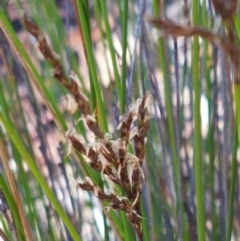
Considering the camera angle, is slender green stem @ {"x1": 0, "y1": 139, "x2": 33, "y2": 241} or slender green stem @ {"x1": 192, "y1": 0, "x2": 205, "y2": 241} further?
slender green stem @ {"x1": 0, "y1": 139, "x2": 33, "y2": 241}

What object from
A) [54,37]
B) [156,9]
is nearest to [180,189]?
[156,9]

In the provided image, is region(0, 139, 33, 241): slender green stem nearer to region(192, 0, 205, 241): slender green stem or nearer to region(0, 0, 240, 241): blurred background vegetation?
region(0, 0, 240, 241): blurred background vegetation

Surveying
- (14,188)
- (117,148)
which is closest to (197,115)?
(117,148)

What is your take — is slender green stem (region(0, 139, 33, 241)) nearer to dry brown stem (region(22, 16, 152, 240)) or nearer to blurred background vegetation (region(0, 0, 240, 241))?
blurred background vegetation (region(0, 0, 240, 241))

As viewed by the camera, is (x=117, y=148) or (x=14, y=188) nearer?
(x=117, y=148)

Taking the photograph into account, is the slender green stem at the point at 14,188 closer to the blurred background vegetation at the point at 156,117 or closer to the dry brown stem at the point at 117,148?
the blurred background vegetation at the point at 156,117

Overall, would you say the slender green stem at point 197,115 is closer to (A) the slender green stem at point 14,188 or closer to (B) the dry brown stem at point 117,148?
(B) the dry brown stem at point 117,148

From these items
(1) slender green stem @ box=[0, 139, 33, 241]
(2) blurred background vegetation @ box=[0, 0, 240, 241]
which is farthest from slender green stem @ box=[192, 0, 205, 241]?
(1) slender green stem @ box=[0, 139, 33, 241]

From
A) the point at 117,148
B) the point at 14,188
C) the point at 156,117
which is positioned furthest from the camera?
the point at 156,117

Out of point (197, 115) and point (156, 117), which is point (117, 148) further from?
point (156, 117)

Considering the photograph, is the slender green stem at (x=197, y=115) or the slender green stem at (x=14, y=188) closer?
the slender green stem at (x=197, y=115)

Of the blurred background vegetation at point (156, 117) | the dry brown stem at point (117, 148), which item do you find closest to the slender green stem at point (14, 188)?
the blurred background vegetation at point (156, 117)
